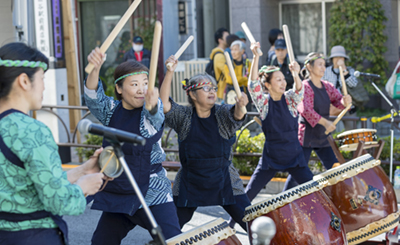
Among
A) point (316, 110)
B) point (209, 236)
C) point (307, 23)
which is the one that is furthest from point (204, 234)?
point (307, 23)

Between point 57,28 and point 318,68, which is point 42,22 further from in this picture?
point 318,68

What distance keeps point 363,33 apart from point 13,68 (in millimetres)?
9830

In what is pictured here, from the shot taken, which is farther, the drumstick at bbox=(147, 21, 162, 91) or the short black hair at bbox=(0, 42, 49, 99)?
the drumstick at bbox=(147, 21, 162, 91)

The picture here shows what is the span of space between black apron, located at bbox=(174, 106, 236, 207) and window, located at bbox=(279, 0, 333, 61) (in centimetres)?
880

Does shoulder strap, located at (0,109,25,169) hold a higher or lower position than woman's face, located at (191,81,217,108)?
lower

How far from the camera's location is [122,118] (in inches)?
144

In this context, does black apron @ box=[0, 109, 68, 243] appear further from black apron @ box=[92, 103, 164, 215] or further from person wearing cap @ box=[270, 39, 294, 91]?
person wearing cap @ box=[270, 39, 294, 91]

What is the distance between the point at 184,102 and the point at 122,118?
8.31m

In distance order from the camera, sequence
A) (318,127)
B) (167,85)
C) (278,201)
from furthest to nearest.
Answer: (318,127), (167,85), (278,201)

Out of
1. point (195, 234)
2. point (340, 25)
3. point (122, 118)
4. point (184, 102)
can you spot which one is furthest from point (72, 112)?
point (195, 234)

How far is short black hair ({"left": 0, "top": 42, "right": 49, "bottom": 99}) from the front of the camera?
2486 millimetres

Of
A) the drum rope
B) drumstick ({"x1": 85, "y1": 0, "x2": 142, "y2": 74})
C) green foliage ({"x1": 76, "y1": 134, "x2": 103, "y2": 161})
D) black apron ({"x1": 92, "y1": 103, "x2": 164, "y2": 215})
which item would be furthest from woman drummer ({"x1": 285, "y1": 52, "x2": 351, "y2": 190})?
green foliage ({"x1": 76, "y1": 134, "x2": 103, "y2": 161})

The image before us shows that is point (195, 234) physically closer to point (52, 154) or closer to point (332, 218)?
point (52, 154)

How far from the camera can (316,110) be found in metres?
5.94
